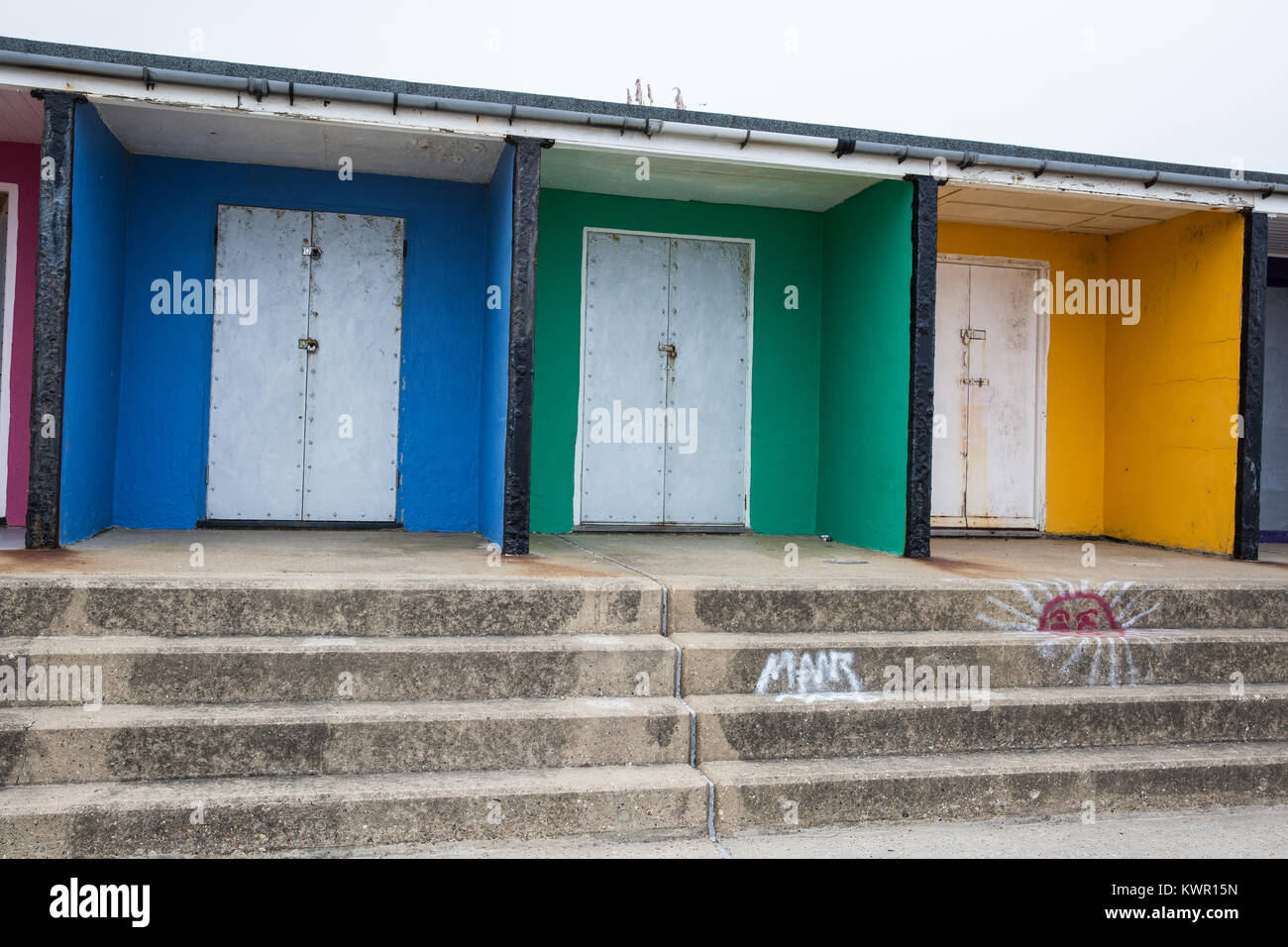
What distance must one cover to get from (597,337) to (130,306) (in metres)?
3.41

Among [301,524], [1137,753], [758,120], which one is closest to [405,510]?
[301,524]

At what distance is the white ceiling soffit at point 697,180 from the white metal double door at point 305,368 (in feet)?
4.77

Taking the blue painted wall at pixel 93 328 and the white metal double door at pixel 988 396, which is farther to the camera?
the white metal double door at pixel 988 396

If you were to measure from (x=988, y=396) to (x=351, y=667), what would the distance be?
6.19 metres

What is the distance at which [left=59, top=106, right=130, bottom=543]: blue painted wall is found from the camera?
18.4 feet

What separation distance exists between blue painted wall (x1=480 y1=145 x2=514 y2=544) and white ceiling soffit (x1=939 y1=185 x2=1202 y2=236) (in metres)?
3.14

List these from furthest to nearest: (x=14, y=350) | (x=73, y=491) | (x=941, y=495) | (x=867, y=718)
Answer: (x=941, y=495), (x=14, y=350), (x=73, y=491), (x=867, y=718)

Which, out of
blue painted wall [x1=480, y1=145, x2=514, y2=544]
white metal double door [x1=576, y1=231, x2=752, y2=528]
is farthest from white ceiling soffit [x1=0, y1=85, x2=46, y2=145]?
white metal double door [x1=576, y1=231, x2=752, y2=528]

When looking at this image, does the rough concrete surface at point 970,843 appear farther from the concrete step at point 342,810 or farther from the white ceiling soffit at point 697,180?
the white ceiling soffit at point 697,180

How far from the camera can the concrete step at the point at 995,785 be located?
3.91 metres

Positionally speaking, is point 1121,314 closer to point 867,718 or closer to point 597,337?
point 597,337

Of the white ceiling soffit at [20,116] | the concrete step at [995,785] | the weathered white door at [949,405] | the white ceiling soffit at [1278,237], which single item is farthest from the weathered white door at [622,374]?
the white ceiling soffit at [1278,237]

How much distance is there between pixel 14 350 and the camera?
6.88 metres

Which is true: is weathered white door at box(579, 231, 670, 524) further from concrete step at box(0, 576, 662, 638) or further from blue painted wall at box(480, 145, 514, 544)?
concrete step at box(0, 576, 662, 638)
